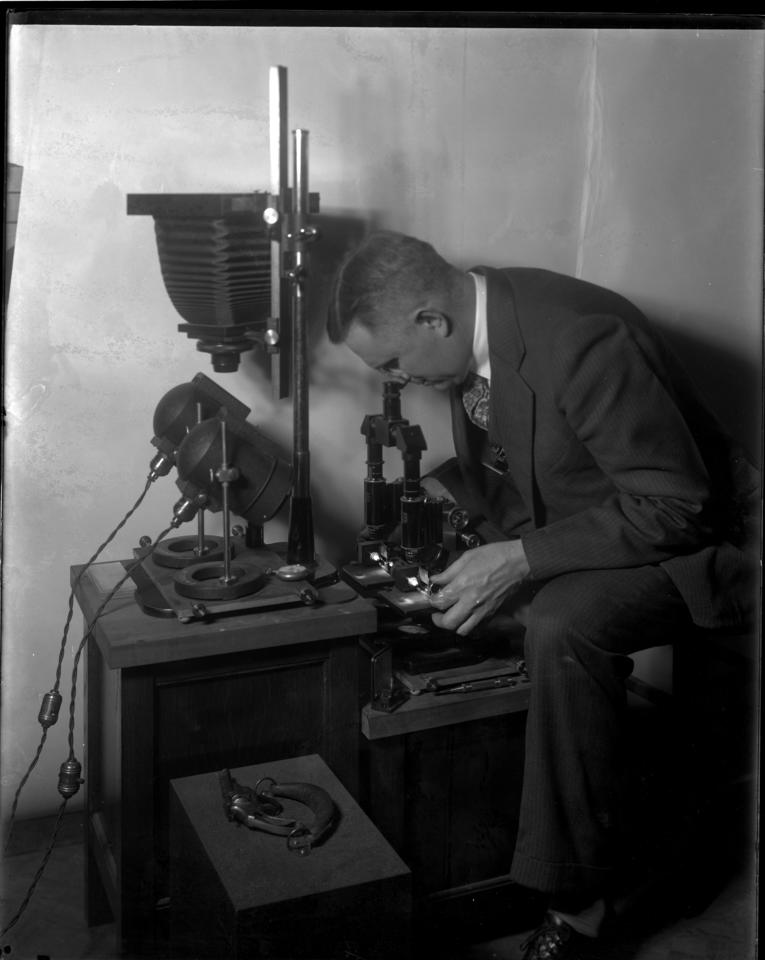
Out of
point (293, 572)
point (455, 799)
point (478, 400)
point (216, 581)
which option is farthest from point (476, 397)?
point (455, 799)

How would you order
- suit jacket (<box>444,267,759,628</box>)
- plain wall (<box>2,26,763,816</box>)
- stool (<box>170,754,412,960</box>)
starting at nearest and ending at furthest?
stool (<box>170,754,412,960</box>), plain wall (<box>2,26,763,816</box>), suit jacket (<box>444,267,759,628</box>)

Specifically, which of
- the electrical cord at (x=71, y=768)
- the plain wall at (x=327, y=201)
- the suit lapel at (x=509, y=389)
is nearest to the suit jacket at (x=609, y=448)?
the suit lapel at (x=509, y=389)

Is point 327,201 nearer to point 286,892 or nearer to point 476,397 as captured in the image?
point 476,397

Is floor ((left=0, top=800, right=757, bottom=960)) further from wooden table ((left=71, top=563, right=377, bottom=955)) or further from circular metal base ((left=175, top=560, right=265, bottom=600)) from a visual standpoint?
circular metal base ((left=175, top=560, right=265, bottom=600))

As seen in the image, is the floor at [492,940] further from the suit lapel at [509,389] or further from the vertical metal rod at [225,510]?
the suit lapel at [509,389]

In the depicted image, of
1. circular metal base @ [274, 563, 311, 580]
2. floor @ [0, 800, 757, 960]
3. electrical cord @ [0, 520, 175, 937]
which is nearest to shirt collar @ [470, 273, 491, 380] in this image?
circular metal base @ [274, 563, 311, 580]

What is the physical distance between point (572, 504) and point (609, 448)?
0.52 feet

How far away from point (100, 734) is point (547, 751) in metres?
0.78

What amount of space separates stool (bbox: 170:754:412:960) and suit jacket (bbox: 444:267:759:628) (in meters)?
0.62

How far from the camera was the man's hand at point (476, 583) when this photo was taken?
1.90m

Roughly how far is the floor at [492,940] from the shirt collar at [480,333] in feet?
3.14

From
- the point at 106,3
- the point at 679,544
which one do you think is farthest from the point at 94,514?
the point at 679,544

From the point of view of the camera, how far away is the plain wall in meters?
1.64

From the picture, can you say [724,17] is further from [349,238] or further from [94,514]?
[94,514]
